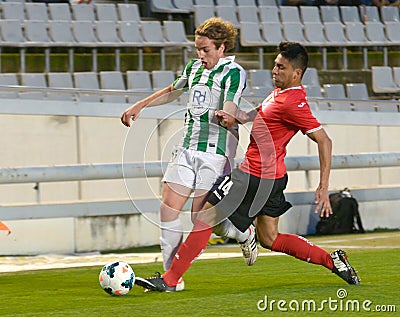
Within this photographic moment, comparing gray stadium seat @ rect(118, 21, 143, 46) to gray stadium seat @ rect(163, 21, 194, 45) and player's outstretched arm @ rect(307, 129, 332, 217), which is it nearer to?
gray stadium seat @ rect(163, 21, 194, 45)

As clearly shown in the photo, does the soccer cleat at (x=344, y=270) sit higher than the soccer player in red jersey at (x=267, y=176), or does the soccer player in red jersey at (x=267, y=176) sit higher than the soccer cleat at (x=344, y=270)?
the soccer player in red jersey at (x=267, y=176)

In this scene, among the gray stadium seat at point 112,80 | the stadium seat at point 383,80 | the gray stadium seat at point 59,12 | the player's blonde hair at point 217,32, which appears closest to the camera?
the player's blonde hair at point 217,32

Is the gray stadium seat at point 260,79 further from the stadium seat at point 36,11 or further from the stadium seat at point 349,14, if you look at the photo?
the stadium seat at point 349,14

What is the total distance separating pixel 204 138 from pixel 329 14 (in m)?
15.6

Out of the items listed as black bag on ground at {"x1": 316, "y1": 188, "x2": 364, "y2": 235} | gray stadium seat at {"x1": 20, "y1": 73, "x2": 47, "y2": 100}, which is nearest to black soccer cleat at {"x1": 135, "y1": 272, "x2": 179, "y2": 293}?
black bag on ground at {"x1": 316, "y1": 188, "x2": 364, "y2": 235}

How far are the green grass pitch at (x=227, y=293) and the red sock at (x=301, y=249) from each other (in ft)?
0.61

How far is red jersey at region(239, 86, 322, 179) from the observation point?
7.59 metres

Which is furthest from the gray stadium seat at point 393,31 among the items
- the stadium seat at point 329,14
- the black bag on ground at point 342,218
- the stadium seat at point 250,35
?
the black bag on ground at point 342,218

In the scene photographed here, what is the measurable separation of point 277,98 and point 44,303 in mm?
2132

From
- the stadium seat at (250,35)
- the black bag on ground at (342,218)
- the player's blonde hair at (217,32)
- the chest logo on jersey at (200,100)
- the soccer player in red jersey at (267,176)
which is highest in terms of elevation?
the stadium seat at (250,35)

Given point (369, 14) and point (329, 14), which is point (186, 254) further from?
point (369, 14)

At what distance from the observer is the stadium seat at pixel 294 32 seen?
70.1 ft

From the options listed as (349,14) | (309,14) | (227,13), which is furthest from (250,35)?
(349,14)

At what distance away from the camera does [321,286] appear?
7.61m
